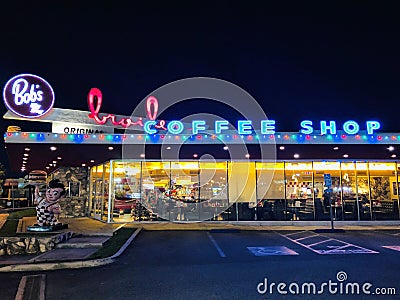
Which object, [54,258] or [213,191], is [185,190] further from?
[54,258]

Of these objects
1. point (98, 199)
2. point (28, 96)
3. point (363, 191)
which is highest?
point (28, 96)

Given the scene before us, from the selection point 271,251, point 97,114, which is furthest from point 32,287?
point 97,114

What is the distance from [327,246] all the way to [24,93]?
13.4 m

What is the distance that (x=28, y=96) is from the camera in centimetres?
1420

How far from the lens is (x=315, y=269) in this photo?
24.4ft

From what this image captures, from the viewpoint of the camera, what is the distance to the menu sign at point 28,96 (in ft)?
45.4

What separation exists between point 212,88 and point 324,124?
1207 cm

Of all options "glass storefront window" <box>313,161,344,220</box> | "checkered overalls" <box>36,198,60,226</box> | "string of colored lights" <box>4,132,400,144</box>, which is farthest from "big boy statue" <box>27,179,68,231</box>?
"glass storefront window" <box>313,161,344,220</box>

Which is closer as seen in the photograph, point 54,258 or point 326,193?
point 54,258

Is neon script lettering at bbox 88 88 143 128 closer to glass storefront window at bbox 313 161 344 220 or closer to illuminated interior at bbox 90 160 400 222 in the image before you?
illuminated interior at bbox 90 160 400 222

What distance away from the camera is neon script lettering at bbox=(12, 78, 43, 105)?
14.0 metres

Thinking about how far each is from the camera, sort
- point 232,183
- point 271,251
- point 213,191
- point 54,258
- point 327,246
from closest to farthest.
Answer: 1. point 54,258
2. point 271,251
3. point 327,246
4. point 213,191
5. point 232,183

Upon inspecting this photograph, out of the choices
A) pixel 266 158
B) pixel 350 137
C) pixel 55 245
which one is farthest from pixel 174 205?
pixel 350 137

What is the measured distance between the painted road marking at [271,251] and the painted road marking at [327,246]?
79 centimetres
